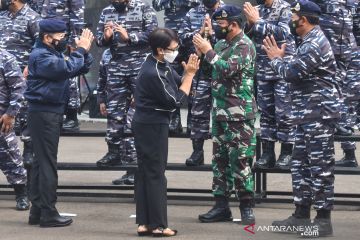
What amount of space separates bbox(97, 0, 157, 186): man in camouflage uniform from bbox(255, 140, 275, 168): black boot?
159 centimetres

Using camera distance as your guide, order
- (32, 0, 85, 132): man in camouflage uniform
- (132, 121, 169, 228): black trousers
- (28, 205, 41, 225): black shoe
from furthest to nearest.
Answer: (32, 0, 85, 132): man in camouflage uniform, (28, 205, 41, 225): black shoe, (132, 121, 169, 228): black trousers

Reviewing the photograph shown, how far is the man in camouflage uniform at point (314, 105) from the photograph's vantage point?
955 centimetres

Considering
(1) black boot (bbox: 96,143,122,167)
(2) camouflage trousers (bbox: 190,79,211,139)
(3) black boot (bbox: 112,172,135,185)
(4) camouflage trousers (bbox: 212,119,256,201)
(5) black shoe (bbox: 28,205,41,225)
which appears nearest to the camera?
(4) camouflage trousers (bbox: 212,119,256,201)

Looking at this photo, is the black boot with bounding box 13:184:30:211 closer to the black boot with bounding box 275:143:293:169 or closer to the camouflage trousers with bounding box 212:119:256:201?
the camouflage trousers with bounding box 212:119:256:201

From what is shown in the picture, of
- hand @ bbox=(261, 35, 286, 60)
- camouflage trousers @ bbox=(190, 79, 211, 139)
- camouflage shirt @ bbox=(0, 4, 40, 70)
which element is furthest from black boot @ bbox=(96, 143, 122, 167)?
hand @ bbox=(261, 35, 286, 60)

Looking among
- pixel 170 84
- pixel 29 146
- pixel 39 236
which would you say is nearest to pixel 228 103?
pixel 170 84

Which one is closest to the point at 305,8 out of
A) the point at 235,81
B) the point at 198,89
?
the point at 235,81

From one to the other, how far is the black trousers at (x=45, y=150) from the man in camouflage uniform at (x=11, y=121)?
2.72 ft

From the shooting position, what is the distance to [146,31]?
11680mm

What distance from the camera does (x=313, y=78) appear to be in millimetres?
9609

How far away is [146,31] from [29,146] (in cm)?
191

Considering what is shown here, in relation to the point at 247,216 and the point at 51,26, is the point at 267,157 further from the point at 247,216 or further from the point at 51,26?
the point at 51,26

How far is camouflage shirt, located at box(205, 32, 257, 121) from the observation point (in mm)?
10055

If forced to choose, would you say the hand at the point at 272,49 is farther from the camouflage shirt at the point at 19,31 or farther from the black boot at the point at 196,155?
the camouflage shirt at the point at 19,31
